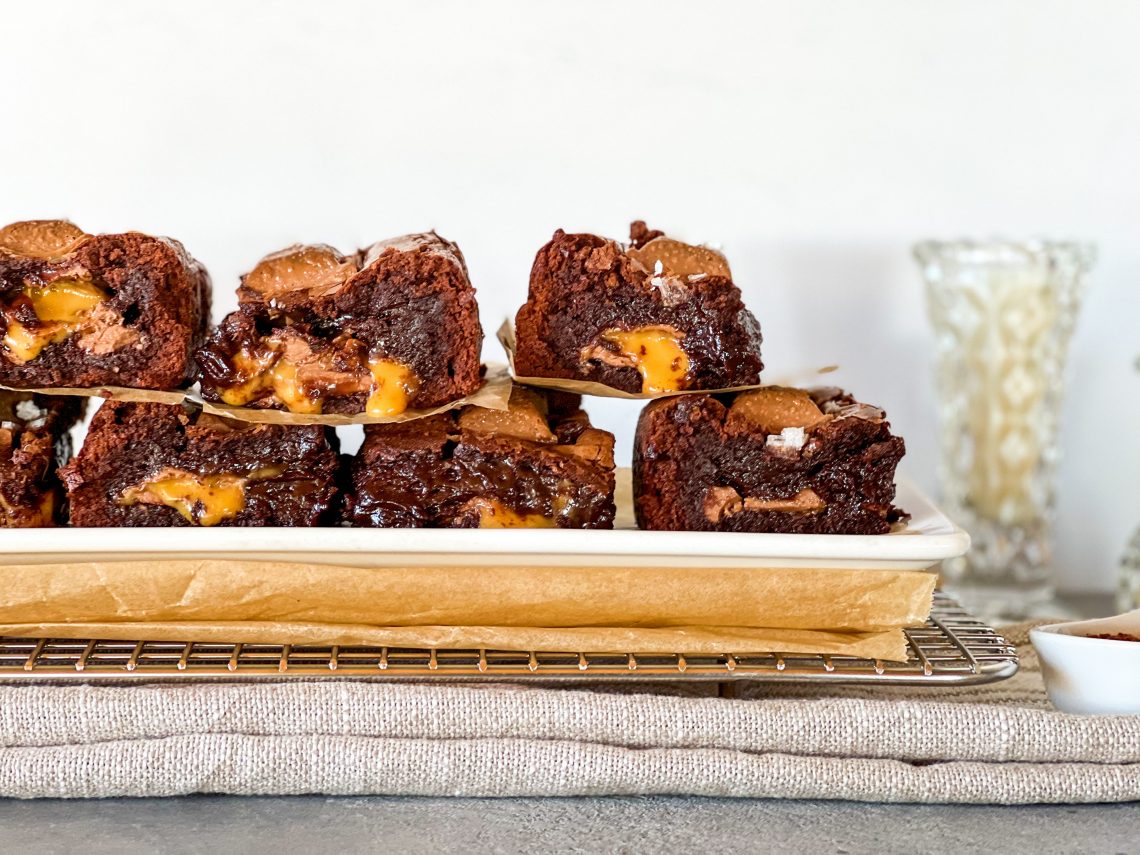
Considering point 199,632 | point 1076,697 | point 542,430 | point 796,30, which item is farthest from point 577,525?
point 796,30

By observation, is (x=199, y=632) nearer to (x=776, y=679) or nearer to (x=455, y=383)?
(x=455, y=383)

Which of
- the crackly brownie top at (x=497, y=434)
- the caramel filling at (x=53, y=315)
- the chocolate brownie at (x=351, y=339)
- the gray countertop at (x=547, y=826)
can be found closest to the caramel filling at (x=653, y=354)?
the crackly brownie top at (x=497, y=434)

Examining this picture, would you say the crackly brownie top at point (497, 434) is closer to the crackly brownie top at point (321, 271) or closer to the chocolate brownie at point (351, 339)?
the chocolate brownie at point (351, 339)

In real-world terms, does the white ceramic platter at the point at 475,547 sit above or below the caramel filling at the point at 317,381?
below

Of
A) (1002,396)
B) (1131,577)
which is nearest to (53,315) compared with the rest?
(1002,396)

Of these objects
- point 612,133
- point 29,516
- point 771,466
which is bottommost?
point 29,516

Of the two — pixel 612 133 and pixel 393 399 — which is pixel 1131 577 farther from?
pixel 393 399
